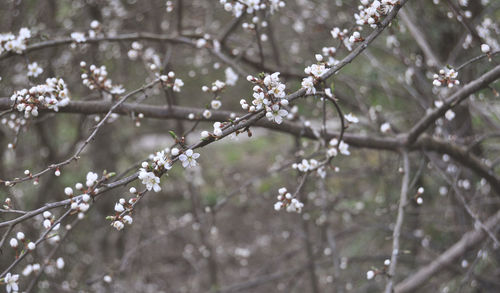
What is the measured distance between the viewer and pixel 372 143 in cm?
261

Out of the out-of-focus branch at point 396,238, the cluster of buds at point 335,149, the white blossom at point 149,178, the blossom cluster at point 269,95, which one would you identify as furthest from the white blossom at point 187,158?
the out-of-focus branch at point 396,238

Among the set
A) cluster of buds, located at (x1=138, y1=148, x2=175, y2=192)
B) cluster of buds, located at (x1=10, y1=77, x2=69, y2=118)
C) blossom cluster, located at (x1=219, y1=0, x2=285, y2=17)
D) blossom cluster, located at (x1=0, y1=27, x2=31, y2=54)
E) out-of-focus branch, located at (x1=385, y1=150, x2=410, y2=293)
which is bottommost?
out-of-focus branch, located at (x1=385, y1=150, x2=410, y2=293)

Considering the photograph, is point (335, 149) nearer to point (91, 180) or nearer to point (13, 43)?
point (91, 180)

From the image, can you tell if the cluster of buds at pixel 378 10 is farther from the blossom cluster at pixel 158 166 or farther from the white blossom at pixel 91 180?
the white blossom at pixel 91 180

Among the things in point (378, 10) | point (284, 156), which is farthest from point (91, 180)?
point (284, 156)

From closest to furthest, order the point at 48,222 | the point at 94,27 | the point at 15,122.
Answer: the point at 48,222 < the point at 15,122 < the point at 94,27

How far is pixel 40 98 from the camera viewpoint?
5.85 feet

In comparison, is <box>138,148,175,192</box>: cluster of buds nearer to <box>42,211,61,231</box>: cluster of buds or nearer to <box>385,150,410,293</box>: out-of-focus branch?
<box>42,211,61,231</box>: cluster of buds

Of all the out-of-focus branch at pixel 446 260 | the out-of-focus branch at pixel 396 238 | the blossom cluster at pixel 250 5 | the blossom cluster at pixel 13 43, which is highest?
the blossom cluster at pixel 250 5

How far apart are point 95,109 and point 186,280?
14.7 ft

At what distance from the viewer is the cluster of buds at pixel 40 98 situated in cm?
178

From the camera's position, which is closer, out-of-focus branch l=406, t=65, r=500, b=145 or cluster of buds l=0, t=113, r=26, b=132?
out-of-focus branch l=406, t=65, r=500, b=145

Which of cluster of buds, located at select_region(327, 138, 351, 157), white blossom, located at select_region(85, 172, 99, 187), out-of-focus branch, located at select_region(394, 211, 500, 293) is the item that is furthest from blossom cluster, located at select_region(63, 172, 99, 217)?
out-of-focus branch, located at select_region(394, 211, 500, 293)

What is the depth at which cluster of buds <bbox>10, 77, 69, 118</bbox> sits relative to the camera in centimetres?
178
